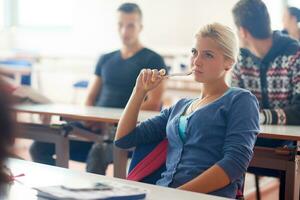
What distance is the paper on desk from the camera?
1146 millimetres

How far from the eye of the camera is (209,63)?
1863 millimetres

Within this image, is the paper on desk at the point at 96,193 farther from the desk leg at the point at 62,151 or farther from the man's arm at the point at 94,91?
the man's arm at the point at 94,91

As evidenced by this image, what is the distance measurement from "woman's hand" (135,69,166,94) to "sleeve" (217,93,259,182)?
13.8 inches

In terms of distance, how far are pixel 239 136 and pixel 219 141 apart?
0.28ft

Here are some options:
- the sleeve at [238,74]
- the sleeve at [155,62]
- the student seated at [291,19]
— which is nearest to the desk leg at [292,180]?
the sleeve at [238,74]

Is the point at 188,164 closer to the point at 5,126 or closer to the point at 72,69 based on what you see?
the point at 5,126

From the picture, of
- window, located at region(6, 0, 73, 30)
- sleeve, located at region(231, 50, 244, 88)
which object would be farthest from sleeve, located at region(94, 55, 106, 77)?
window, located at region(6, 0, 73, 30)

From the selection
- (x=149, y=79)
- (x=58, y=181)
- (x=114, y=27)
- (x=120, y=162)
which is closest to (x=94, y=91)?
(x=120, y=162)

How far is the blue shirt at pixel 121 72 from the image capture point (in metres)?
3.20

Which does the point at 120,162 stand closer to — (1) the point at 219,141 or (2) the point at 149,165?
(2) the point at 149,165

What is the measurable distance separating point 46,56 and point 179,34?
2.40m

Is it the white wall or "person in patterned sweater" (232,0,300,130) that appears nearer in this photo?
"person in patterned sweater" (232,0,300,130)

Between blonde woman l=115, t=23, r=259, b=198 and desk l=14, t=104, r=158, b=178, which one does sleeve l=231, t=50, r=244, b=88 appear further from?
blonde woman l=115, t=23, r=259, b=198

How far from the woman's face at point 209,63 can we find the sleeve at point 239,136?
0.48 feet
